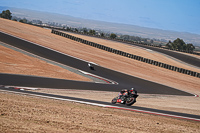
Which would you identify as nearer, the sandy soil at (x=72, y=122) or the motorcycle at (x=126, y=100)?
the sandy soil at (x=72, y=122)

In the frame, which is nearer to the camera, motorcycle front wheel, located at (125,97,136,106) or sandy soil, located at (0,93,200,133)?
sandy soil, located at (0,93,200,133)

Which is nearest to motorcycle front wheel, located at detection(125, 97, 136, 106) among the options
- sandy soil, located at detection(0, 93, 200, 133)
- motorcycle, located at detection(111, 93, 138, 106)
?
motorcycle, located at detection(111, 93, 138, 106)

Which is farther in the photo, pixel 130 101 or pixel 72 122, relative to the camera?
pixel 130 101

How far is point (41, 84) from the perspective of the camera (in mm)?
19828

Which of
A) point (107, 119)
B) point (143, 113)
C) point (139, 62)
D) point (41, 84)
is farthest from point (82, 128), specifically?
point (139, 62)

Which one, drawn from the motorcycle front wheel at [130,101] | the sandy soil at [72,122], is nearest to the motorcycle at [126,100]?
the motorcycle front wheel at [130,101]

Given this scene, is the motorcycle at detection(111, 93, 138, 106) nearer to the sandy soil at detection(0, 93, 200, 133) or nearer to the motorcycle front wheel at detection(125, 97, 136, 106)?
the motorcycle front wheel at detection(125, 97, 136, 106)

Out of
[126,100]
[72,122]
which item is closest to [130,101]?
[126,100]

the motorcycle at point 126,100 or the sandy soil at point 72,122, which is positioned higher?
the sandy soil at point 72,122

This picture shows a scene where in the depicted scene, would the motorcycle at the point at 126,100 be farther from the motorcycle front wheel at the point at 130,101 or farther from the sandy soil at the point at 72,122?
A: the sandy soil at the point at 72,122

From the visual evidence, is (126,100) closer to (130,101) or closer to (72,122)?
(130,101)

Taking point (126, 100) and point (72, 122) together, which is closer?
point (72, 122)

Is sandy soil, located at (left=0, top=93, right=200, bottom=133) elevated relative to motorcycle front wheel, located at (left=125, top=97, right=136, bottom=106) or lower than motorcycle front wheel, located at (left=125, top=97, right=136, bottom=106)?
elevated

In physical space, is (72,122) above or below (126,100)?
above
